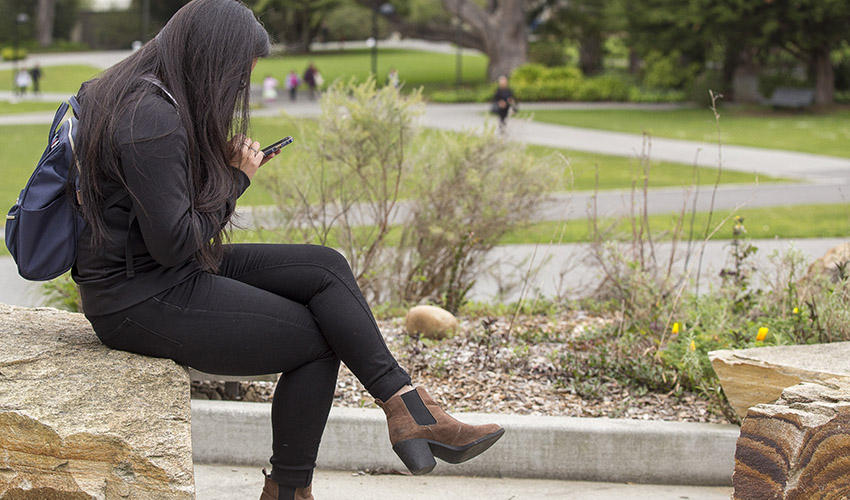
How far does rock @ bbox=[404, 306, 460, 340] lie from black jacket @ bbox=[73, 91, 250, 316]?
175cm

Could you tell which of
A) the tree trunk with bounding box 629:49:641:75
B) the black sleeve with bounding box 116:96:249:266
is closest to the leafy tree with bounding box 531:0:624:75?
the tree trunk with bounding box 629:49:641:75

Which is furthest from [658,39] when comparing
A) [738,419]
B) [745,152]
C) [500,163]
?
[738,419]

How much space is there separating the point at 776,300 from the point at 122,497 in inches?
125

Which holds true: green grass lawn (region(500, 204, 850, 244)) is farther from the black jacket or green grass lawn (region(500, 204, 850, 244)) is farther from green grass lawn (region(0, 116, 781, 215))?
the black jacket

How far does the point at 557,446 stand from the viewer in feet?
10.6

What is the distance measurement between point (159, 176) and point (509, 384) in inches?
75.2

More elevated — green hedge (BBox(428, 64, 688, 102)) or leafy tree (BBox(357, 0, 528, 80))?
leafy tree (BBox(357, 0, 528, 80))

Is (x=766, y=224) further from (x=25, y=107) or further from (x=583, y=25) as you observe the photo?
(x=583, y=25)

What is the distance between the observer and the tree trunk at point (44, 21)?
52.4m

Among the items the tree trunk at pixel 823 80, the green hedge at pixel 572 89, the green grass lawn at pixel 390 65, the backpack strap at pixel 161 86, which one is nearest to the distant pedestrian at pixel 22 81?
the green grass lawn at pixel 390 65

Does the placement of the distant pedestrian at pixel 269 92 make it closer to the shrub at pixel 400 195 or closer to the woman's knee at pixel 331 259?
the shrub at pixel 400 195

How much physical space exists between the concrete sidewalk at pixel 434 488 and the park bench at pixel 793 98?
2628cm

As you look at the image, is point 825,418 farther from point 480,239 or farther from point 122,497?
point 480,239

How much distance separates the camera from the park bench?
2697cm
